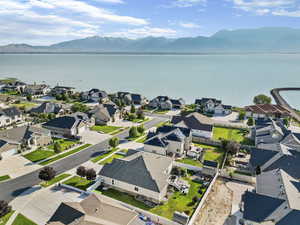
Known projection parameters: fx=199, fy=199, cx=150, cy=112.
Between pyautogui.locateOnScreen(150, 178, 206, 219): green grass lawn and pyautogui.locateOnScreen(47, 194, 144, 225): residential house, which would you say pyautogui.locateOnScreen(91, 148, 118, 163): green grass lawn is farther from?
pyautogui.locateOnScreen(150, 178, 206, 219): green grass lawn

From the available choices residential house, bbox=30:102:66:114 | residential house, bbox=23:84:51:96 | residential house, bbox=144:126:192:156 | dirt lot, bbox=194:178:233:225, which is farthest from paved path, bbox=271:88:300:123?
residential house, bbox=23:84:51:96

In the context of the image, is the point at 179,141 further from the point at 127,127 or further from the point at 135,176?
the point at 127,127

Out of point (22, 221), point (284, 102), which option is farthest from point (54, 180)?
point (284, 102)

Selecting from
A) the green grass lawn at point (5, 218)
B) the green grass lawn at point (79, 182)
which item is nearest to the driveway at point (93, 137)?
the green grass lawn at point (79, 182)

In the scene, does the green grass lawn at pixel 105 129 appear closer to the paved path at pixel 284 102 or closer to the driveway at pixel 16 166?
the driveway at pixel 16 166

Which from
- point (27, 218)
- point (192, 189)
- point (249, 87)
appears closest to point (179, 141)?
point (192, 189)
